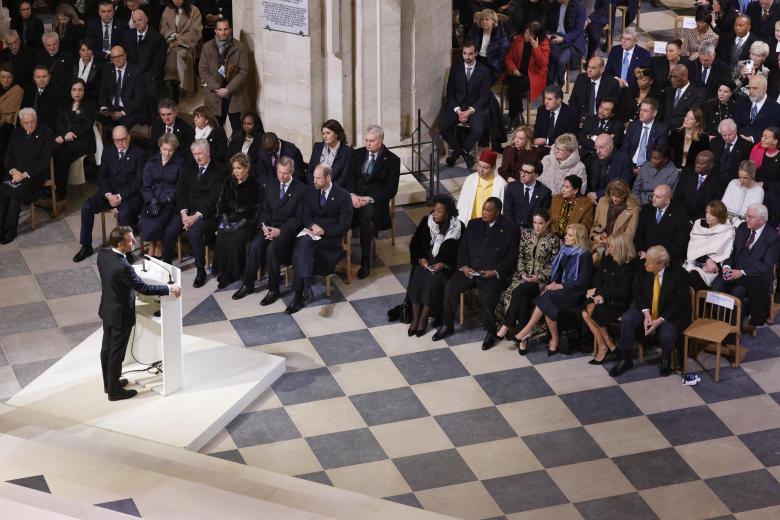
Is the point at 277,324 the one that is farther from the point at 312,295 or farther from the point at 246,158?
the point at 246,158

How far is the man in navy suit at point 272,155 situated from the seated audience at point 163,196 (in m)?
0.70

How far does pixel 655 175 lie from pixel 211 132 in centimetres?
405

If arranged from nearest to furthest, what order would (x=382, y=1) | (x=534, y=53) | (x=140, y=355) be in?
(x=140, y=355) < (x=382, y=1) < (x=534, y=53)

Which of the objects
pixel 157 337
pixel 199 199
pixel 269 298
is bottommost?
pixel 269 298

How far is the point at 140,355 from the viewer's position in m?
10.2

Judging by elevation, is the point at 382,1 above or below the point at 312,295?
above

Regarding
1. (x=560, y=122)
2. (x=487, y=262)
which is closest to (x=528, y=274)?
(x=487, y=262)

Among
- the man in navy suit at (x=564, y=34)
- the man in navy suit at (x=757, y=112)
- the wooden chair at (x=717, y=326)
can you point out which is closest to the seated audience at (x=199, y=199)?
the wooden chair at (x=717, y=326)

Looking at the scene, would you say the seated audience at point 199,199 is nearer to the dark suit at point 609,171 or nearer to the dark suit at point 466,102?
the dark suit at point 466,102

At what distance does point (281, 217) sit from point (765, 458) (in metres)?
4.49

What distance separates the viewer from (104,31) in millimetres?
15156

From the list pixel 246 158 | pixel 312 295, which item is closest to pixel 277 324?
pixel 312 295

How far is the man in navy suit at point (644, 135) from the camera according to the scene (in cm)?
1250

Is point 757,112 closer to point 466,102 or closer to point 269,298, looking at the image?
point 466,102
